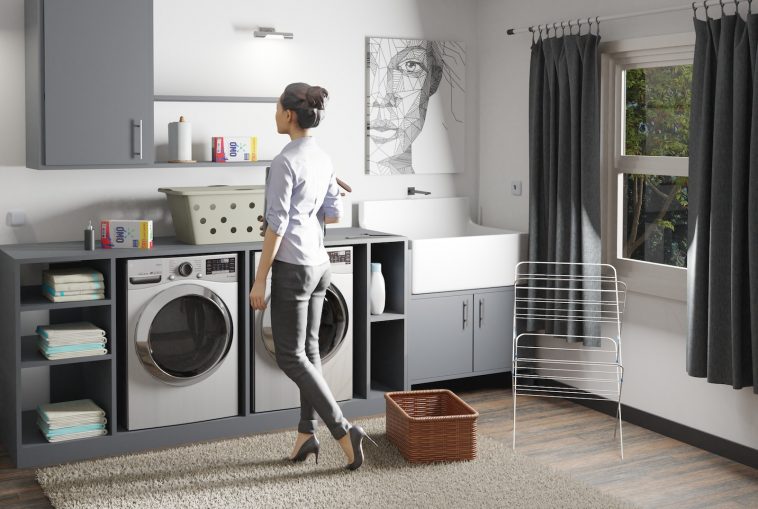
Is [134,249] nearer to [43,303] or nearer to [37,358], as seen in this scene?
[43,303]

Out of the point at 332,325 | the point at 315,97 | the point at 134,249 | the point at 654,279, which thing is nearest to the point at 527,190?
the point at 654,279

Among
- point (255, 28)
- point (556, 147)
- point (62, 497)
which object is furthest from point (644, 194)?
point (62, 497)

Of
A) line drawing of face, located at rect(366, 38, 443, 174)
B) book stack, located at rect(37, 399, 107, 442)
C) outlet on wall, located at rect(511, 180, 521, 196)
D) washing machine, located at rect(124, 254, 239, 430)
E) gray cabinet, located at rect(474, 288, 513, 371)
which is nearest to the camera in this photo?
book stack, located at rect(37, 399, 107, 442)

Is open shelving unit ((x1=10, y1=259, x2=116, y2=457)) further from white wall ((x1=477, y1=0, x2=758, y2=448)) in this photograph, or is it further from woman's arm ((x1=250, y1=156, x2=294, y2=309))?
white wall ((x1=477, y1=0, x2=758, y2=448))

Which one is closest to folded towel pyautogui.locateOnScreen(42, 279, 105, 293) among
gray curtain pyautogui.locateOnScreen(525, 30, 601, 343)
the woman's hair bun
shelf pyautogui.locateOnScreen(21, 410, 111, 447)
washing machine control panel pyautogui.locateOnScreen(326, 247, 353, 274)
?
shelf pyautogui.locateOnScreen(21, 410, 111, 447)

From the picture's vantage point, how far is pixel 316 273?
12.2 feet

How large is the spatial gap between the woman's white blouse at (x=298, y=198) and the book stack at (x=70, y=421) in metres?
1.18

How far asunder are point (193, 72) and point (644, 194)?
7.71 feet

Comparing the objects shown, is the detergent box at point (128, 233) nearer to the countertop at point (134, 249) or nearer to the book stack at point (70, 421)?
the countertop at point (134, 249)

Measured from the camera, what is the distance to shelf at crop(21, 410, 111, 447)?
397cm

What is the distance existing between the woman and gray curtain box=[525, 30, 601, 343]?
4.99 feet

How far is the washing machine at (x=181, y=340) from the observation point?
4105 mm

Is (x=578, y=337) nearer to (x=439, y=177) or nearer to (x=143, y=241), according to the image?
(x=439, y=177)

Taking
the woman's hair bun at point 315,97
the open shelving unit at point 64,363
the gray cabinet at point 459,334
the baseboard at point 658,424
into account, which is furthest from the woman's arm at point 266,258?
the baseboard at point 658,424
